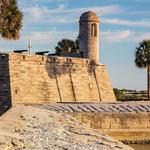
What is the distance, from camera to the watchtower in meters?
47.8

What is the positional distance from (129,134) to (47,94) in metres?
13.4

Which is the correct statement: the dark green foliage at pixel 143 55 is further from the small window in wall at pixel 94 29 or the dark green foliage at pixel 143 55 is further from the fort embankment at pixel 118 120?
the fort embankment at pixel 118 120

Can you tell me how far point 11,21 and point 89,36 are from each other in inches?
806

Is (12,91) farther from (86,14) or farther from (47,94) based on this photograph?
(86,14)

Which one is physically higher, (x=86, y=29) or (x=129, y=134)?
(x=86, y=29)

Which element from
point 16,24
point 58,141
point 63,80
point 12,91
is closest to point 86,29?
point 63,80

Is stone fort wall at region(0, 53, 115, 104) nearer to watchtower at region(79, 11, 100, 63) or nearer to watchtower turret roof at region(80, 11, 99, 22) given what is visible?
watchtower at region(79, 11, 100, 63)

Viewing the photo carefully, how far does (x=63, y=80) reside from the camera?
4066 centimetres

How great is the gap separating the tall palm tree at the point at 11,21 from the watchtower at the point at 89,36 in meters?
19.5

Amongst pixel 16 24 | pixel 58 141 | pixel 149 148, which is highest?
pixel 16 24

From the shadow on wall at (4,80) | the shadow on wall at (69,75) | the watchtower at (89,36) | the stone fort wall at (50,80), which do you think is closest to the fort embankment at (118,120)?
the shadow on wall at (4,80)

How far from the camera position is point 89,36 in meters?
47.9

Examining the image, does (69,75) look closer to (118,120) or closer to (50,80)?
(50,80)

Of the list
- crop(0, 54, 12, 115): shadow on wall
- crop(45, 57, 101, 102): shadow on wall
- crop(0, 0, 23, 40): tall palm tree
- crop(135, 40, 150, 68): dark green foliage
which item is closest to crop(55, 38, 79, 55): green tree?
crop(135, 40, 150, 68): dark green foliage
